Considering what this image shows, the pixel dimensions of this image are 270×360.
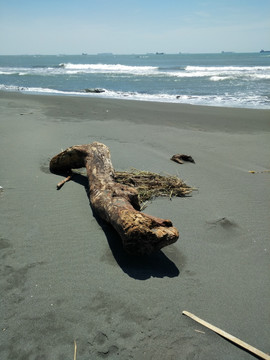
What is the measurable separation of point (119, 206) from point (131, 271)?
0.72 m

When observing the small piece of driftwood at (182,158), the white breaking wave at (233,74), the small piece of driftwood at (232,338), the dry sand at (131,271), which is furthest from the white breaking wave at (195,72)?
the small piece of driftwood at (232,338)

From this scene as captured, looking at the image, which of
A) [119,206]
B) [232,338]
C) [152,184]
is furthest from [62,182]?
[232,338]

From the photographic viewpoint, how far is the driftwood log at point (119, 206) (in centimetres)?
296

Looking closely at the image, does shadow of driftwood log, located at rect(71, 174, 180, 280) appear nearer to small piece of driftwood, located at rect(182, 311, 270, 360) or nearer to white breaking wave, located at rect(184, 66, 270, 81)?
small piece of driftwood, located at rect(182, 311, 270, 360)

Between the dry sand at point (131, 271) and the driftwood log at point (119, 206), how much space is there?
22 cm

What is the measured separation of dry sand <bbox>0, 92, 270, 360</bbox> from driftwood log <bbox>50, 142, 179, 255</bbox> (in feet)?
0.71

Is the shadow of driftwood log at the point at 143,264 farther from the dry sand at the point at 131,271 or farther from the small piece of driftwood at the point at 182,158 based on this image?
the small piece of driftwood at the point at 182,158

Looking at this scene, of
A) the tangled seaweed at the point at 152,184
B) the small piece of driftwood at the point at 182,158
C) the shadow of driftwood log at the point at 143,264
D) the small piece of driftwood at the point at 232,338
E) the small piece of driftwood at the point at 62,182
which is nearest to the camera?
the small piece of driftwood at the point at 232,338

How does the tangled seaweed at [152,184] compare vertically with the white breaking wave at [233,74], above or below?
below

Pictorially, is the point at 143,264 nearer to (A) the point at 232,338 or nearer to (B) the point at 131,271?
(B) the point at 131,271

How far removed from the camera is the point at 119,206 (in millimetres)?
3342

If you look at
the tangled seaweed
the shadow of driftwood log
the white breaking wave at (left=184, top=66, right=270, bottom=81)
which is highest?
the white breaking wave at (left=184, top=66, right=270, bottom=81)

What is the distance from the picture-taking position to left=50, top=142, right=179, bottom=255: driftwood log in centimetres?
296

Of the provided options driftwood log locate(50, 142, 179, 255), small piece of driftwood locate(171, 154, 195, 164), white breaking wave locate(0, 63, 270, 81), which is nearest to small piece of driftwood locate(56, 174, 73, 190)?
driftwood log locate(50, 142, 179, 255)
